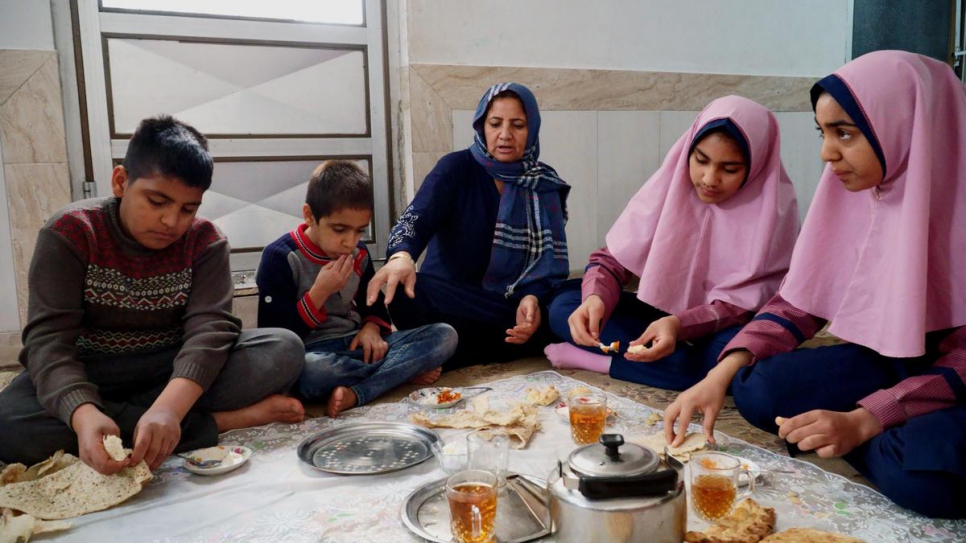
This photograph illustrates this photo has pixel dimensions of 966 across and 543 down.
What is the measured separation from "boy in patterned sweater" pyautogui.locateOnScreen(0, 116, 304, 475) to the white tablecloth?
4.9 inches

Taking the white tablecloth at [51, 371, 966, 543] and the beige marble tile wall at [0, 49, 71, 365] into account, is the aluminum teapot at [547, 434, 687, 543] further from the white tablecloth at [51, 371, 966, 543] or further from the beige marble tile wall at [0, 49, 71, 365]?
the beige marble tile wall at [0, 49, 71, 365]

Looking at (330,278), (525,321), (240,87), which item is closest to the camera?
(330,278)

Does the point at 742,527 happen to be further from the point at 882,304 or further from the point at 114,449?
the point at 114,449

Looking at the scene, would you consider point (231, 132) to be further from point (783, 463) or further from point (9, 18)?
point (783, 463)

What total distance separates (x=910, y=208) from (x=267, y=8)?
2.60 meters

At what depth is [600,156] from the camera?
11.6 ft

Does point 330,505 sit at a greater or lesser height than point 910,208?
lesser

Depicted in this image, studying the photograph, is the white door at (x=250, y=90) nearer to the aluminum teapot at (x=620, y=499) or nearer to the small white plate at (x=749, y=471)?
the small white plate at (x=749, y=471)

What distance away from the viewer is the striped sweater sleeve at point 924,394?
1.42 metres

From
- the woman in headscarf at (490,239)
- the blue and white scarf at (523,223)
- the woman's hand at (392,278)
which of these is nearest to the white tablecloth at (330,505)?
the woman's hand at (392,278)

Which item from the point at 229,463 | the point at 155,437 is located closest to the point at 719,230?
the point at 229,463

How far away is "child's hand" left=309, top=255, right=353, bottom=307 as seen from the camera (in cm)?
209

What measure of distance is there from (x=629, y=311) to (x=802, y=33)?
2517 mm

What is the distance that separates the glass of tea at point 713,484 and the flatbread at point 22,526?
1173 mm
